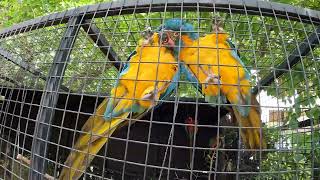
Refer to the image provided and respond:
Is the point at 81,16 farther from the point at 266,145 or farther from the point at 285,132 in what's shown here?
the point at 285,132

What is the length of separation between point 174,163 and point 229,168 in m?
0.62

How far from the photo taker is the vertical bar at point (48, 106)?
157 cm

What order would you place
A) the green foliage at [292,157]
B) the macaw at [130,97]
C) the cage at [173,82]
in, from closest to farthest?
the cage at [173,82]
the macaw at [130,97]
the green foliage at [292,157]

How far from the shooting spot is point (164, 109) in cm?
329

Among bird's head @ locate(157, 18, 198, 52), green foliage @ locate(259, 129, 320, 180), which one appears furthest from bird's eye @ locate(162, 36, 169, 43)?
green foliage @ locate(259, 129, 320, 180)

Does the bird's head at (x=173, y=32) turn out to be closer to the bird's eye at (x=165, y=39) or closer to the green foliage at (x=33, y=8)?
the bird's eye at (x=165, y=39)

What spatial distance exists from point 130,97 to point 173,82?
34 centimetres

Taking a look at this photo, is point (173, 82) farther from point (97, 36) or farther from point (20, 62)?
point (20, 62)

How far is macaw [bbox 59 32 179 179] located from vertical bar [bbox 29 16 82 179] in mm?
130

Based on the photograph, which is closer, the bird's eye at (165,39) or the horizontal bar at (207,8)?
the horizontal bar at (207,8)

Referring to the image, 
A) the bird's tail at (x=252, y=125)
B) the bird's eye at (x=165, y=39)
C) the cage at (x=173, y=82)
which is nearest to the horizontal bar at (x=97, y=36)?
the cage at (x=173, y=82)

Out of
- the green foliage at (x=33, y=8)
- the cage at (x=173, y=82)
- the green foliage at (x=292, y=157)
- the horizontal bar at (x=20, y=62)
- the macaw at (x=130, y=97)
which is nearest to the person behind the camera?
the cage at (x=173, y=82)

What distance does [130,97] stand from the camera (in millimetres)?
1773

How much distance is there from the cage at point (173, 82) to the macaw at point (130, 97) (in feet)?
0.10
